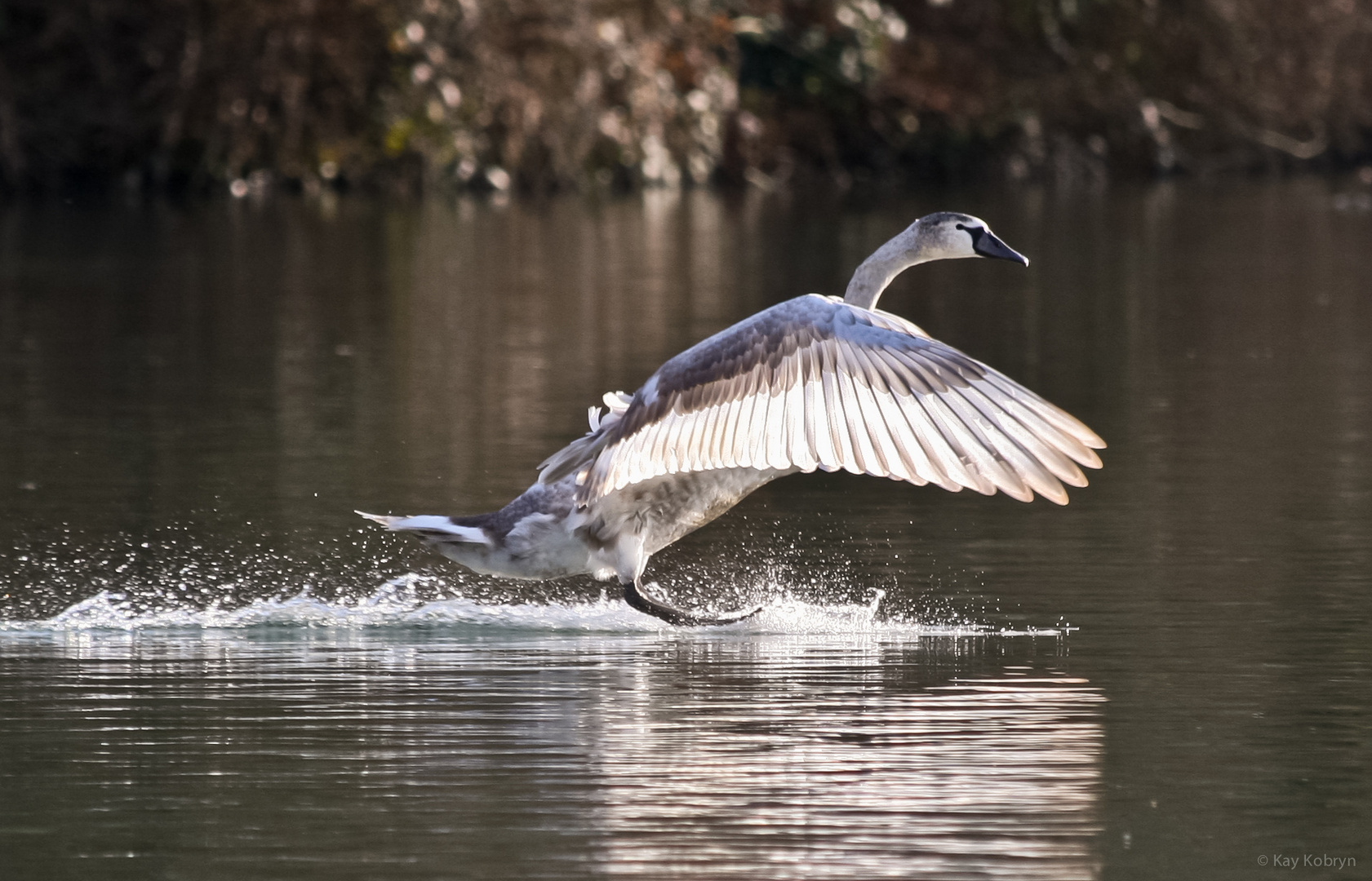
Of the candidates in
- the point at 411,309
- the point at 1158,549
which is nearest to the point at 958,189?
the point at 411,309

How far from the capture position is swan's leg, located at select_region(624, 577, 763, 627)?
8773 mm

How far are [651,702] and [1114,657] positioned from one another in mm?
1551

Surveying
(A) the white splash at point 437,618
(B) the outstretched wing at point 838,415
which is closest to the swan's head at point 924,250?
(B) the outstretched wing at point 838,415

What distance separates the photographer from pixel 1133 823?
6.09 meters

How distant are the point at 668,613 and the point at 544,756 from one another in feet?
6.75

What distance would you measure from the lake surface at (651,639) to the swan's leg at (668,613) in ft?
0.21

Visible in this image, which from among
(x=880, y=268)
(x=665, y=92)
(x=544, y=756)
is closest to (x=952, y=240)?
(x=880, y=268)

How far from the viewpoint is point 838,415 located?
777cm

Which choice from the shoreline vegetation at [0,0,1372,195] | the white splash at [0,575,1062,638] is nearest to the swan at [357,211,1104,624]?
the white splash at [0,575,1062,638]

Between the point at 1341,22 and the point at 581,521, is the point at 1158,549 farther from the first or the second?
the point at 1341,22

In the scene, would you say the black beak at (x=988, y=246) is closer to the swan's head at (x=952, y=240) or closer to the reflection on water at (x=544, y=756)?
the swan's head at (x=952, y=240)

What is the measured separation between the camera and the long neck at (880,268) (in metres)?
9.09

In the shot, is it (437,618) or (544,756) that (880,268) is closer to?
(437,618)

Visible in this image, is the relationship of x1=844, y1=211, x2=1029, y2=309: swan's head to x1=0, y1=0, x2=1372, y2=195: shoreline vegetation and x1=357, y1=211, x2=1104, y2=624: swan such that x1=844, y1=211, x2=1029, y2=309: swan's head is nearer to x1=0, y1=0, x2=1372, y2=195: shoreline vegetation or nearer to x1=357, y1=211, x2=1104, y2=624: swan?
x1=357, y1=211, x2=1104, y2=624: swan
